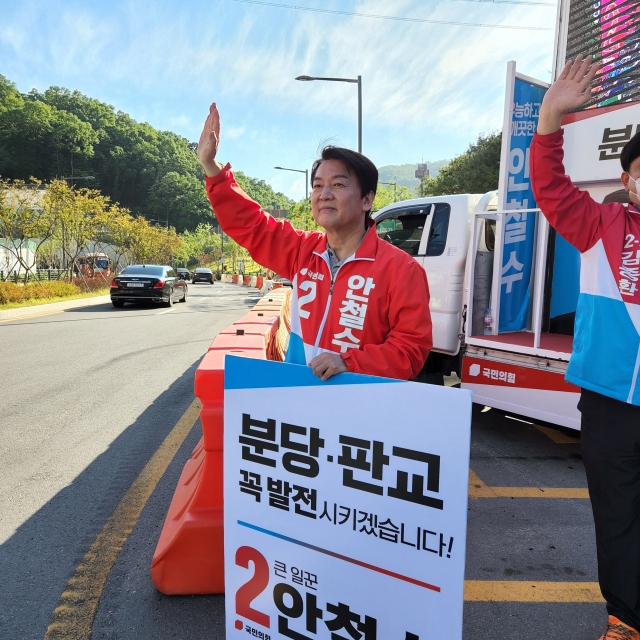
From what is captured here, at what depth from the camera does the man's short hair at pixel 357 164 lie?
77.6 inches

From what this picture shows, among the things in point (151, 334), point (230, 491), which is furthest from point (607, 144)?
point (151, 334)

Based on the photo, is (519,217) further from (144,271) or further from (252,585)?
(144,271)

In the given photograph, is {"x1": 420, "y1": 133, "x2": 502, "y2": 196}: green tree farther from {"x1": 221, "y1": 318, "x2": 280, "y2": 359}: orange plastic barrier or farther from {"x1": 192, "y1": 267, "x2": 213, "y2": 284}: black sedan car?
{"x1": 221, "y1": 318, "x2": 280, "y2": 359}: orange plastic barrier

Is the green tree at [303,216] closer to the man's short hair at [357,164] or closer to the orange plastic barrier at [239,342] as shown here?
the orange plastic barrier at [239,342]

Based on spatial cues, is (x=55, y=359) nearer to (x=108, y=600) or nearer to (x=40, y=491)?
(x=40, y=491)

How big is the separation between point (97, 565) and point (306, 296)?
1.86 m

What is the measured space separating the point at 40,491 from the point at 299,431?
2738 mm

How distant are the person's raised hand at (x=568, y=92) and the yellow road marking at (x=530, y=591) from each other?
212cm

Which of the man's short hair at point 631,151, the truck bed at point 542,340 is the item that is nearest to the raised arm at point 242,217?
the man's short hair at point 631,151

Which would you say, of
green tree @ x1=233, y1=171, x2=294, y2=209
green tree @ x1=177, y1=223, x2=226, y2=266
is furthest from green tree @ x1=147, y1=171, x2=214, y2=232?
green tree @ x1=233, y1=171, x2=294, y2=209

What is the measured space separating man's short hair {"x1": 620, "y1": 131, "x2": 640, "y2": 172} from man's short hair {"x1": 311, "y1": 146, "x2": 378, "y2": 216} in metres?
0.92

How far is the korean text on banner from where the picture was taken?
465cm

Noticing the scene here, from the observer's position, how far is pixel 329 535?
5.36 feet

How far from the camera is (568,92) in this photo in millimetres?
1755
